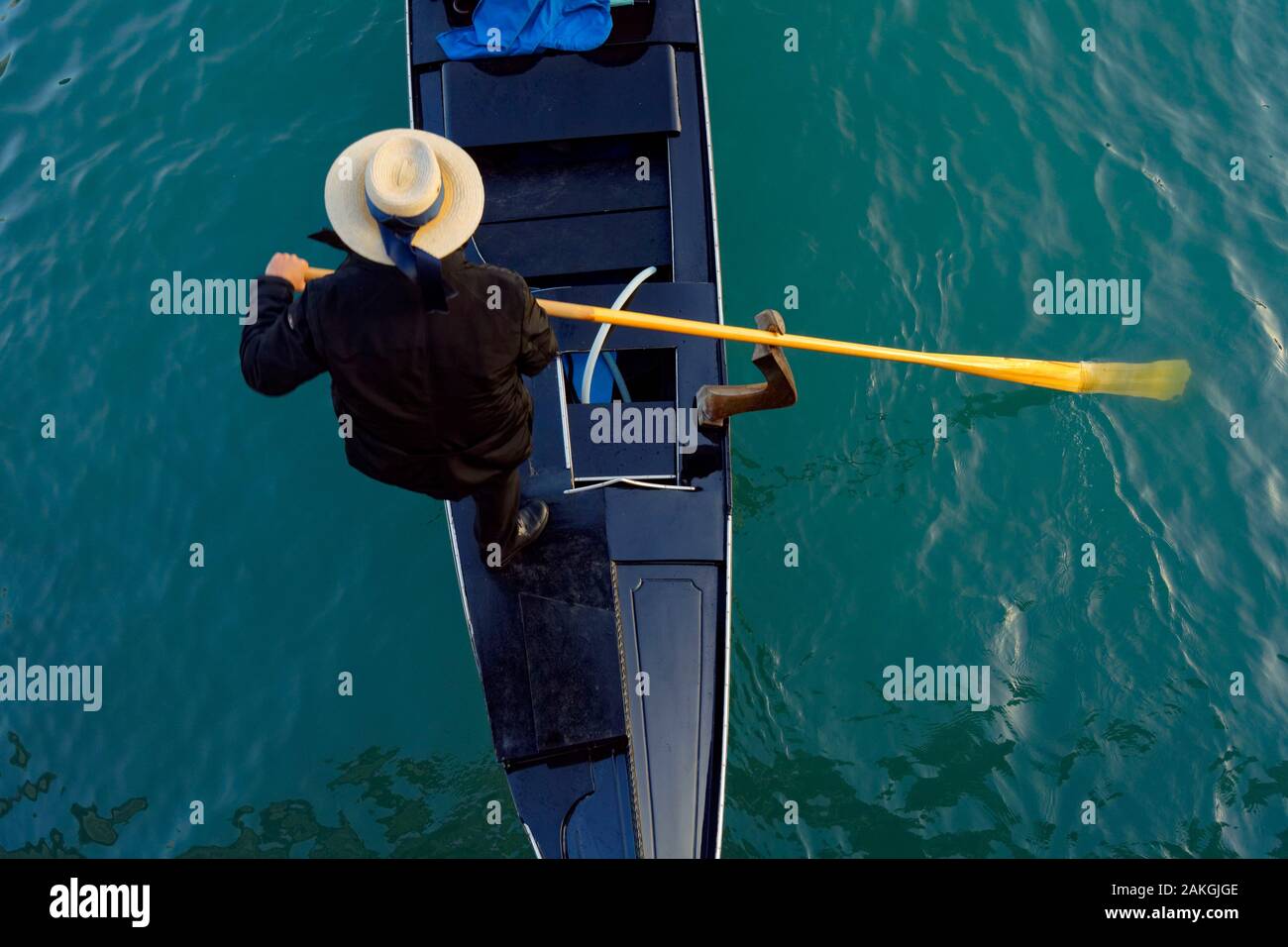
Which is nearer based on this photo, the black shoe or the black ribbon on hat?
the black ribbon on hat

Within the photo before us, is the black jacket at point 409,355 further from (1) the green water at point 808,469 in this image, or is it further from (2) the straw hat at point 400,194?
(1) the green water at point 808,469

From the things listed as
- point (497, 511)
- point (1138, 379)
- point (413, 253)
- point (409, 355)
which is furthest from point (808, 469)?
point (413, 253)

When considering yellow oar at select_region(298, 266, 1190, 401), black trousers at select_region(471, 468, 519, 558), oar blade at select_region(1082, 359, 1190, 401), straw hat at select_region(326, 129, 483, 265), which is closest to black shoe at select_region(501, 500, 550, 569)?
black trousers at select_region(471, 468, 519, 558)

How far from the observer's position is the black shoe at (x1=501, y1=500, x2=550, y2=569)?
203 inches

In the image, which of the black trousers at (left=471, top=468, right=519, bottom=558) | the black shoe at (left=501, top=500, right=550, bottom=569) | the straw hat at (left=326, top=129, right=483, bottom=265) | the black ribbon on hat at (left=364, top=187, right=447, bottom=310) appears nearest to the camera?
the black ribbon on hat at (left=364, top=187, right=447, bottom=310)

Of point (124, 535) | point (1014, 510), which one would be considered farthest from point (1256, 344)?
point (124, 535)

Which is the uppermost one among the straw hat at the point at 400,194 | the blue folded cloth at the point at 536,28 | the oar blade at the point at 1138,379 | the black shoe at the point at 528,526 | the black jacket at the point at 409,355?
the blue folded cloth at the point at 536,28

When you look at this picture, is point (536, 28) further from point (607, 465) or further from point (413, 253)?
point (413, 253)

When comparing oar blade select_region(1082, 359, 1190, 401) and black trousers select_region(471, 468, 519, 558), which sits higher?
oar blade select_region(1082, 359, 1190, 401)

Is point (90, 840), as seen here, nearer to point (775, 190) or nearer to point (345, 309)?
point (345, 309)

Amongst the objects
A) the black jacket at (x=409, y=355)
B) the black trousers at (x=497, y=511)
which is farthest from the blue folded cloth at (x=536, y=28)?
the black trousers at (x=497, y=511)

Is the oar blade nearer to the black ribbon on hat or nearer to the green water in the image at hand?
the green water

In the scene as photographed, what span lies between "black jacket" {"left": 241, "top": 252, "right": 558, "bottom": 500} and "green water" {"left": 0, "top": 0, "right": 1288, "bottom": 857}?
2.18 meters

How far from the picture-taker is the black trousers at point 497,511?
4.67 metres
